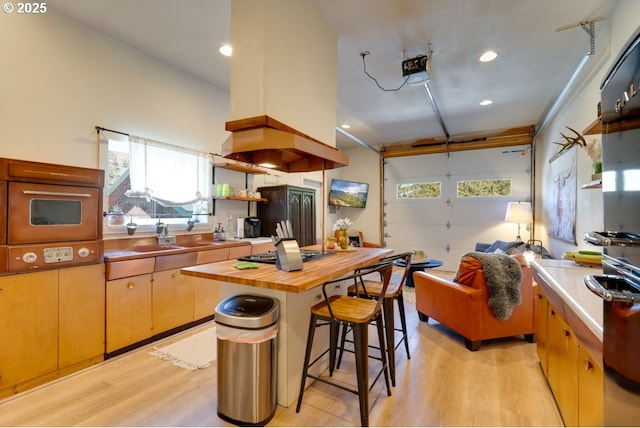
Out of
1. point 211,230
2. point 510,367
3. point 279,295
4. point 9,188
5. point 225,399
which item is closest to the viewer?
point 225,399

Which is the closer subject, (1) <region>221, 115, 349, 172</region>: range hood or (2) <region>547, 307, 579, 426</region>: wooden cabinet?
(2) <region>547, 307, 579, 426</region>: wooden cabinet

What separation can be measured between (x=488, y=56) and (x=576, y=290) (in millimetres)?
2789

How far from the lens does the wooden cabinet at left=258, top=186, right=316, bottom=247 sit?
454 cm

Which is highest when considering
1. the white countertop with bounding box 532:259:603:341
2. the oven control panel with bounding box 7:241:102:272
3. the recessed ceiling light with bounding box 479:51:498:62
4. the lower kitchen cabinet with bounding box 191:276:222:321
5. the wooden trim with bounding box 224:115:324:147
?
the recessed ceiling light with bounding box 479:51:498:62

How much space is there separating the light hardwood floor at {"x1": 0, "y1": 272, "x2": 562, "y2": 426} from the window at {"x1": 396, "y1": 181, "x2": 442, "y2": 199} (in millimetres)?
4573

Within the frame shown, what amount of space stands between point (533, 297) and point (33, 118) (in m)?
4.99

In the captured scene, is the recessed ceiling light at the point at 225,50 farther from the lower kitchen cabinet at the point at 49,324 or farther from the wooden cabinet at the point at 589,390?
the wooden cabinet at the point at 589,390

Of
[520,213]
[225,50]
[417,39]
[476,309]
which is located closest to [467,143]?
[520,213]

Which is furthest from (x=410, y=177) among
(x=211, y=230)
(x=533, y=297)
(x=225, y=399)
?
(x=225, y=399)

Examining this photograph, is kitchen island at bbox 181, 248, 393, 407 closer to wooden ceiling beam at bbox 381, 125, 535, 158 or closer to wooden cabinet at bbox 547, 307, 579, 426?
wooden cabinet at bbox 547, 307, 579, 426

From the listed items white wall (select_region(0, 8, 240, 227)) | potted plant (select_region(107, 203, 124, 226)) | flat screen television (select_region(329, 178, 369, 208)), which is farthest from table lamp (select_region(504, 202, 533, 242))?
potted plant (select_region(107, 203, 124, 226))

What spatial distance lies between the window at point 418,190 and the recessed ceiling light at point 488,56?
3.67 meters

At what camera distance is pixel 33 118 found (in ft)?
8.06

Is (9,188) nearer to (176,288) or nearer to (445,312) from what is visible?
(176,288)
